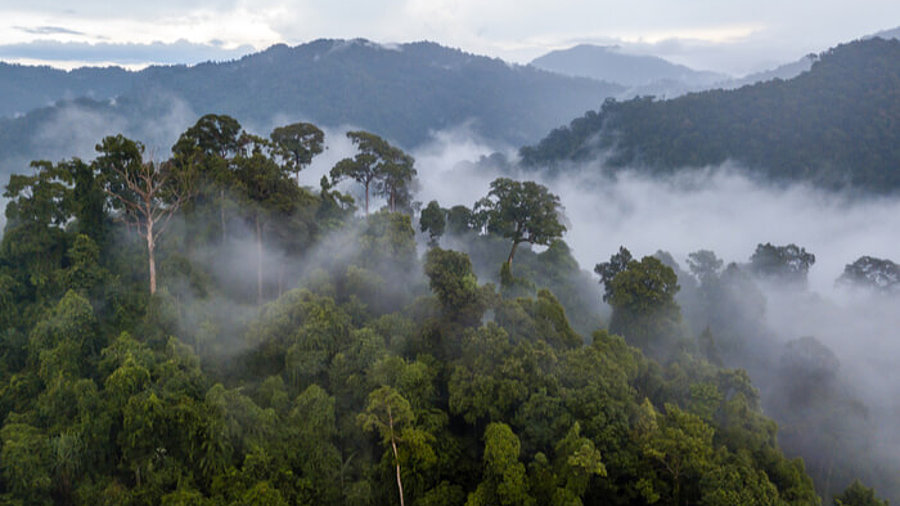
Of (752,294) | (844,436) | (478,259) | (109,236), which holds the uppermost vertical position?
(109,236)

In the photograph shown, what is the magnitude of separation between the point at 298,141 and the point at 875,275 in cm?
5022

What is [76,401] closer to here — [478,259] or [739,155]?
[478,259]

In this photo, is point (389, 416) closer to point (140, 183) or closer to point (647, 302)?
point (140, 183)

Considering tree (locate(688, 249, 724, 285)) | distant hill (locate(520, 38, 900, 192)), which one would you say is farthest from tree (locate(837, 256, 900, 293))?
distant hill (locate(520, 38, 900, 192))

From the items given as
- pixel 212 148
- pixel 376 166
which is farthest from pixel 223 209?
pixel 376 166

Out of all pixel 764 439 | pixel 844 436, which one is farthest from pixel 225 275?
pixel 844 436

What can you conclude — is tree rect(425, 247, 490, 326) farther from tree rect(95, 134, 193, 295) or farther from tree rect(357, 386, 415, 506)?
tree rect(95, 134, 193, 295)

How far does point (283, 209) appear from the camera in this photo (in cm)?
2511

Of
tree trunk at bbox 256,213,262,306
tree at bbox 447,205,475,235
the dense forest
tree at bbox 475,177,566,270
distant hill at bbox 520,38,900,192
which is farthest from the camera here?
distant hill at bbox 520,38,900,192

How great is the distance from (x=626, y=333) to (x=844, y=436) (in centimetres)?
1291

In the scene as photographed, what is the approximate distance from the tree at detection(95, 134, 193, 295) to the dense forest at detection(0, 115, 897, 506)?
13cm

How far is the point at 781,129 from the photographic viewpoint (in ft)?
380

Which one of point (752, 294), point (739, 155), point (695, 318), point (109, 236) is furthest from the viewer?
point (739, 155)

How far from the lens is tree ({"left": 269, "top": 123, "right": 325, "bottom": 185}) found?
106 ft
